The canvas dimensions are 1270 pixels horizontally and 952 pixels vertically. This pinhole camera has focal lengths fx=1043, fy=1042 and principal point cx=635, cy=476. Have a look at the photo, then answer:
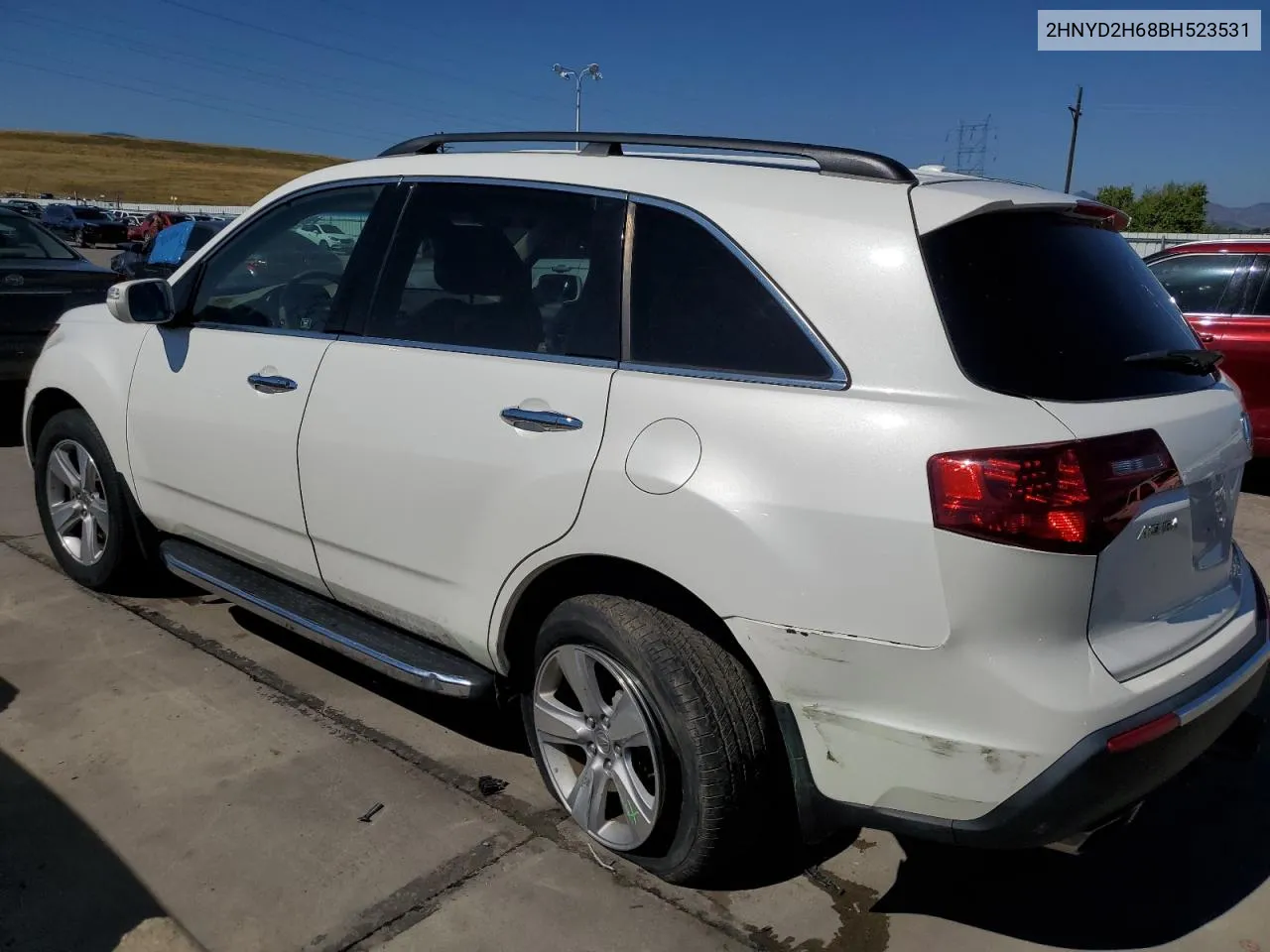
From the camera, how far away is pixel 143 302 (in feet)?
12.5

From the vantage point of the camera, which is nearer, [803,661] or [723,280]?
[803,661]

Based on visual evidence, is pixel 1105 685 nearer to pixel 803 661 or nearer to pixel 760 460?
pixel 803 661

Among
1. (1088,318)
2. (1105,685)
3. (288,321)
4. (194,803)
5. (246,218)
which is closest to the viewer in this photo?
(1105,685)

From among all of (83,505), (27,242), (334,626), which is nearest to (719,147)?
(334,626)

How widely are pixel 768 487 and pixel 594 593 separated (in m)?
0.66

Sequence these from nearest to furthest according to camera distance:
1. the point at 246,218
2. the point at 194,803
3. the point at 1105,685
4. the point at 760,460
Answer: the point at 1105,685 < the point at 760,460 < the point at 194,803 < the point at 246,218

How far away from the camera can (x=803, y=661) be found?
7.29 ft

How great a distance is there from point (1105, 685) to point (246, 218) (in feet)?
10.7

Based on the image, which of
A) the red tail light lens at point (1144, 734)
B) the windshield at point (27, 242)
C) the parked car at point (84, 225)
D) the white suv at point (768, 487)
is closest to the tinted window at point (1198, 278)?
the white suv at point (768, 487)

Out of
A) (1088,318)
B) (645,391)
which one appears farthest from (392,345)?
(1088,318)

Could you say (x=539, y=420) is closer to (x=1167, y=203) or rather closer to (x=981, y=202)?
(x=981, y=202)

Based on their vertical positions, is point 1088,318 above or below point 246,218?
below

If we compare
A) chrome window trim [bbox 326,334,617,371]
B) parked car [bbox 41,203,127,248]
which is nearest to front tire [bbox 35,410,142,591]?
chrome window trim [bbox 326,334,617,371]

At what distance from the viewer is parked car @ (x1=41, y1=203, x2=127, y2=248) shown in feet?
134
